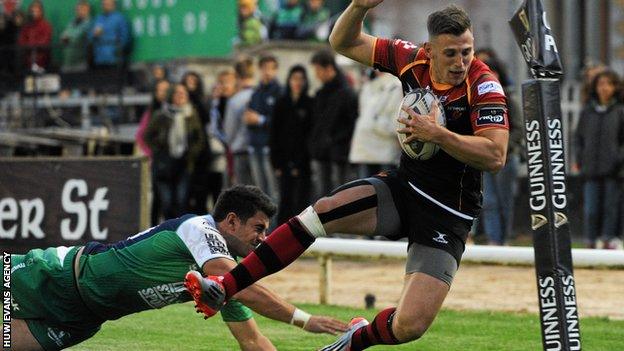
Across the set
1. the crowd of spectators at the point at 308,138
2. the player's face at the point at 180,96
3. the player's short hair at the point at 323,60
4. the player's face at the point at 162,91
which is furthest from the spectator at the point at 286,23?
the player's short hair at the point at 323,60

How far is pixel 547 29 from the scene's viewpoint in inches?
330

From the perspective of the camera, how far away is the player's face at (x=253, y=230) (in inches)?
357

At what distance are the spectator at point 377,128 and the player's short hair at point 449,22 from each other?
25.5 feet

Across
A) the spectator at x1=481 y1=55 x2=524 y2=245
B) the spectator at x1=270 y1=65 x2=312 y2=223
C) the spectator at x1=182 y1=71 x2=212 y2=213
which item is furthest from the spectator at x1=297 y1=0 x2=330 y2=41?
the spectator at x1=481 y1=55 x2=524 y2=245

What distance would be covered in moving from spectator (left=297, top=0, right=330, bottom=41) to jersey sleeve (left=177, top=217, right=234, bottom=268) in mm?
12873

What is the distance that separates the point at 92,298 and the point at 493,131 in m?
2.37

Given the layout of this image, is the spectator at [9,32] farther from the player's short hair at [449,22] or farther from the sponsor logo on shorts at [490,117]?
the sponsor logo on shorts at [490,117]

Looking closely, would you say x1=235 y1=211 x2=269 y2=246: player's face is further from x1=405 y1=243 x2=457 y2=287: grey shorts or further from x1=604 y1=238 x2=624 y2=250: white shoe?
x1=604 y1=238 x2=624 y2=250: white shoe

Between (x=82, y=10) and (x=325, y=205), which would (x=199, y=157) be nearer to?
(x=82, y=10)

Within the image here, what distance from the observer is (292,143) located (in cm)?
1798

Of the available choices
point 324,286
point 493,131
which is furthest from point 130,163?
point 493,131

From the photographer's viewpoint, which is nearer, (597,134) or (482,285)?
(482,285)

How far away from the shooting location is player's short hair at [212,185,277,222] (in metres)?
9.02

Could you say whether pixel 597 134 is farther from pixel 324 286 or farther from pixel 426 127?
pixel 426 127
